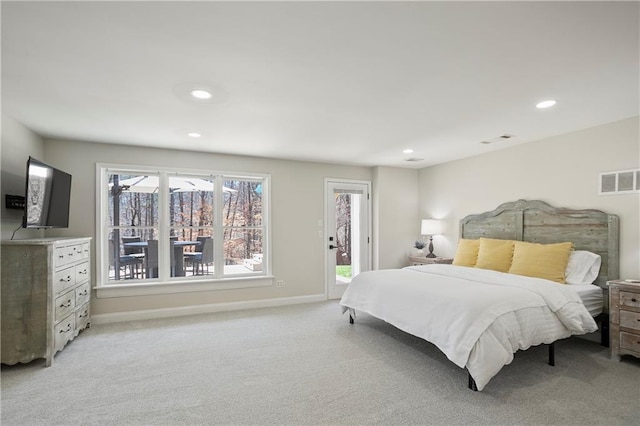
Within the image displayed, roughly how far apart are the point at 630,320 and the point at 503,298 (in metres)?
1.25

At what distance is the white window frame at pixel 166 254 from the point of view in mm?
4160

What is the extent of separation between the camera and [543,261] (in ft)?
11.7

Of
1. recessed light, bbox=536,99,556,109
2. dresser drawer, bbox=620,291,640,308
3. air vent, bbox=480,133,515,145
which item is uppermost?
recessed light, bbox=536,99,556,109

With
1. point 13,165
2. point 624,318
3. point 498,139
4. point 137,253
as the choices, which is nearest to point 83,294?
point 137,253

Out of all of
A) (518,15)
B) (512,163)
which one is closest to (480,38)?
(518,15)

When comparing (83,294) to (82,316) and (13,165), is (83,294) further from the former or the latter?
(13,165)

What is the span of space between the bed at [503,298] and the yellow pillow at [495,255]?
0.05 metres

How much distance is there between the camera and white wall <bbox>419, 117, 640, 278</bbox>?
3273mm

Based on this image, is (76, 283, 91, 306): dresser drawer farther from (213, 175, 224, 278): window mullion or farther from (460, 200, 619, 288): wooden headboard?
(460, 200, 619, 288): wooden headboard

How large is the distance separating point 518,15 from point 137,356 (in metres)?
3.87

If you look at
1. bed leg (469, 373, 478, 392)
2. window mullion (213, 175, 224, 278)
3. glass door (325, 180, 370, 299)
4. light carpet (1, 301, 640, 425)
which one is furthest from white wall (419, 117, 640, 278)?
window mullion (213, 175, 224, 278)

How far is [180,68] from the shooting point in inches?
86.0

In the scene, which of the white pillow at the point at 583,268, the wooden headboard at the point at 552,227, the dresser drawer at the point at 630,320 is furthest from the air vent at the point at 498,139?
the dresser drawer at the point at 630,320

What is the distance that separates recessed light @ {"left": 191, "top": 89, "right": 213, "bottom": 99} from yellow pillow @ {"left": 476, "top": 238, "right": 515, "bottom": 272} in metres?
3.67
